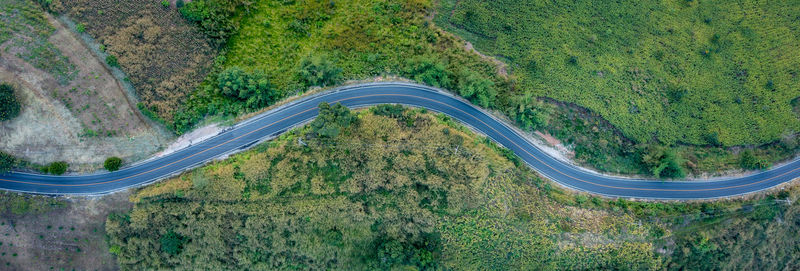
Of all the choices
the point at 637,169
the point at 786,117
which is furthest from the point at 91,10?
the point at 786,117

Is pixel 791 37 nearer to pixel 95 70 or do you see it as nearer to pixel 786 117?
pixel 786 117

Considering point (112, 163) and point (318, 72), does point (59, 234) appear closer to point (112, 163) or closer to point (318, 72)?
point (112, 163)

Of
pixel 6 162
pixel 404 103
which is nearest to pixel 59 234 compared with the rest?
pixel 6 162

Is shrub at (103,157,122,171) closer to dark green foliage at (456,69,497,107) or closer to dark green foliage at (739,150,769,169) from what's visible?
dark green foliage at (456,69,497,107)

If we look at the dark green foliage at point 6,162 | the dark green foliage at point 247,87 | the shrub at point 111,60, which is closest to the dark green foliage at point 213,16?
the dark green foliage at point 247,87

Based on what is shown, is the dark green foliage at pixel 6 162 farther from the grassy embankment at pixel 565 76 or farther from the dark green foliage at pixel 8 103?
the grassy embankment at pixel 565 76

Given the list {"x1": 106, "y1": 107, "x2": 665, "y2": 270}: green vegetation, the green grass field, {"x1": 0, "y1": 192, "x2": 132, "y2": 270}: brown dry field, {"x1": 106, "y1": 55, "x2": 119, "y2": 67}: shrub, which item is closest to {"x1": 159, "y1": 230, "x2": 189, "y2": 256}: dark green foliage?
{"x1": 106, "y1": 107, "x2": 665, "y2": 270}: green vegetation
